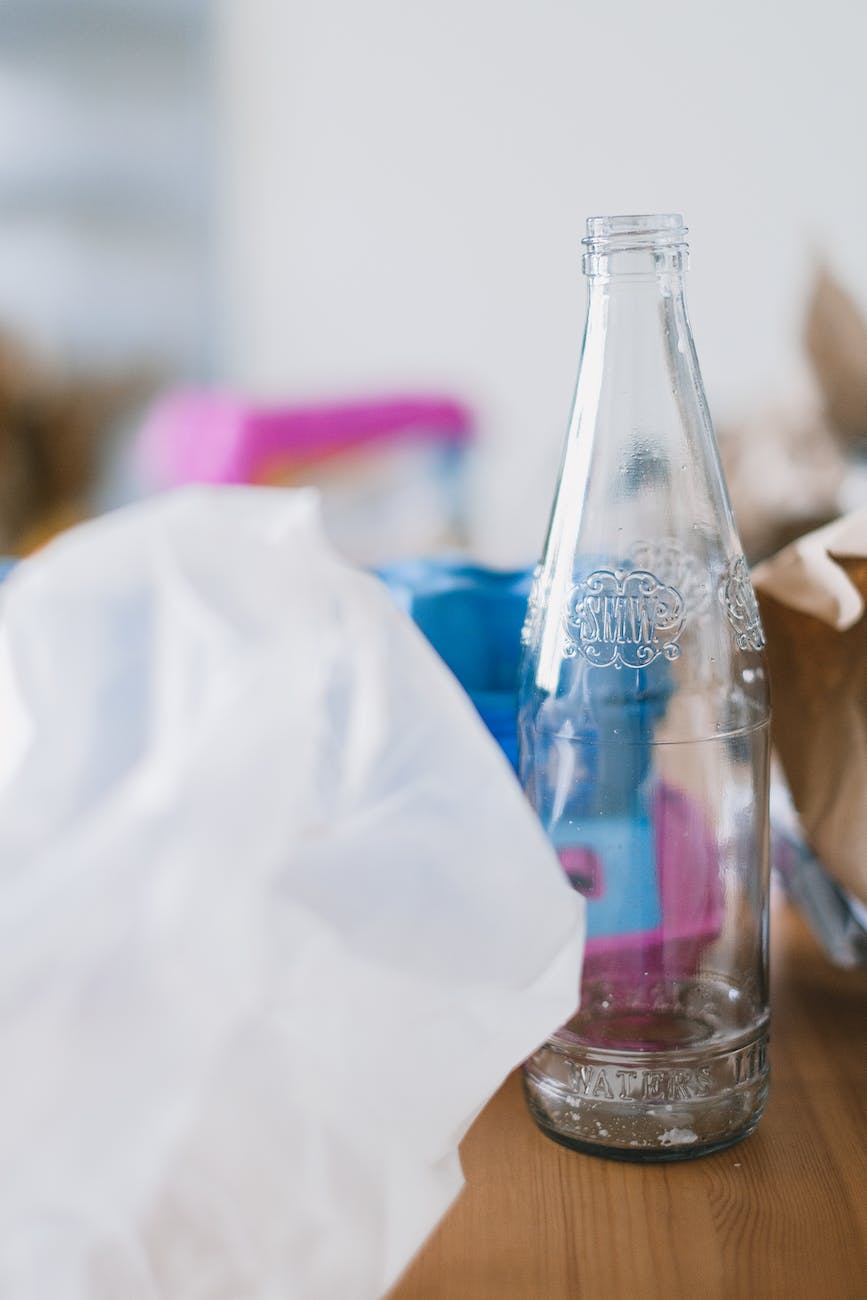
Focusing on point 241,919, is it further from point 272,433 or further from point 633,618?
point 272,433

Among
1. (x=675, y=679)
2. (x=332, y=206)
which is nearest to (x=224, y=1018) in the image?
(x=675, y=679)

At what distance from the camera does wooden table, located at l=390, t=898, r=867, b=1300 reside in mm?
279

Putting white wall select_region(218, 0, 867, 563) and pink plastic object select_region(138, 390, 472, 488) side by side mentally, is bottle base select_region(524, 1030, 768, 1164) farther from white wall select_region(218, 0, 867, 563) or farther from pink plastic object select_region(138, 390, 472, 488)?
white wall select_region(218, 0, 867, 563)

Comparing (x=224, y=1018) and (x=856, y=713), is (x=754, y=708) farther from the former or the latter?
(x=224, y=1018)

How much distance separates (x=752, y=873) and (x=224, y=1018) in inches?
6.8

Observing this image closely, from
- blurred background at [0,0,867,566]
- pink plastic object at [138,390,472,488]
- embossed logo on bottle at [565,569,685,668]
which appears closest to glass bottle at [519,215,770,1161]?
embossed logo on bottle at [565,569,685,668]

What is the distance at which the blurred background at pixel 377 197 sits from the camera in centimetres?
178

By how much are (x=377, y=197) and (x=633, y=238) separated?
176cm

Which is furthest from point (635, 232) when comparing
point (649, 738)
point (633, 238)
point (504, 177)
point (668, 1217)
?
point (504, 177)

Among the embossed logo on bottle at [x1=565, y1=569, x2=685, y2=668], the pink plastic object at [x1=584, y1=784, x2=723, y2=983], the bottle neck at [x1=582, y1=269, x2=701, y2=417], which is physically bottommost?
the pink plastic object at [x1=584, y1=784, x2=723, y2=983]

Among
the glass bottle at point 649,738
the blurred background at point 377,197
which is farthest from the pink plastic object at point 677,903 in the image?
the blurred background at point 377,197

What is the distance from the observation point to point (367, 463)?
1314mm

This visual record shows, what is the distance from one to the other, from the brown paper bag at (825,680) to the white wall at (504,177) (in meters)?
1.28

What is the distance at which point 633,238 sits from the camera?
12.8 inches
